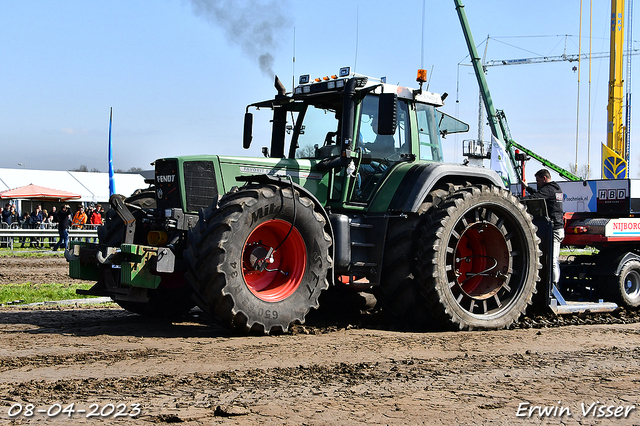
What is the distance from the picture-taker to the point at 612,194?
1157 centimetres

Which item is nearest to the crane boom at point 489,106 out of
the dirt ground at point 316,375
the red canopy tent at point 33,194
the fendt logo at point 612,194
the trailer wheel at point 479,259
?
the fendt logo at point 612,194

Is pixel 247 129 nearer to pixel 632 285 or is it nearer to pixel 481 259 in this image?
pixel 481 259

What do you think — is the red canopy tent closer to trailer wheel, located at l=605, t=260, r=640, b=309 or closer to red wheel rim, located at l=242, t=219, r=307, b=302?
red wheel rim, located at l=242, t=219, r=307, b=302

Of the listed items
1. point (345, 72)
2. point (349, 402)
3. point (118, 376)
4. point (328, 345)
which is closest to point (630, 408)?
point (349, 402)

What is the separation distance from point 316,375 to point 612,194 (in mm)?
8506

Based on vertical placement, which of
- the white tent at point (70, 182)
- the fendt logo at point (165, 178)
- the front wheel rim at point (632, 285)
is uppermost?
the white tent at point (70, 182)

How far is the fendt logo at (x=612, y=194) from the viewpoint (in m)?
11.4

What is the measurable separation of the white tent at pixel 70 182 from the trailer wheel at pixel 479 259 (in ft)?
87.1

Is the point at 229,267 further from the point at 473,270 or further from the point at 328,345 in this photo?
the point at 473,270

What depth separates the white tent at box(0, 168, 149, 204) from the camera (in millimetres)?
31734

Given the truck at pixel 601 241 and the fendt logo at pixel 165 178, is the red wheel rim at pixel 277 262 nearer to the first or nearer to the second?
the fendt logo at pixel 165 178

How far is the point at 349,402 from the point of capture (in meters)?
4.24

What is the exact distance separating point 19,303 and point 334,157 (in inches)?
205

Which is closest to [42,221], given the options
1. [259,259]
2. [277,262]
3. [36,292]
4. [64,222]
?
[64,222]
